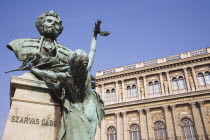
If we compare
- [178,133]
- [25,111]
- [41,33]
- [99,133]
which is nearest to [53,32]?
[41,33]

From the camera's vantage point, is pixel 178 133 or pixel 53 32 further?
pixel 178 133

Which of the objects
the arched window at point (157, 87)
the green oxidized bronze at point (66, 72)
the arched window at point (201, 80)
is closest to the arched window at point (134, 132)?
the arched window at point (157, 87)

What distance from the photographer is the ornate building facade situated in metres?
21.0

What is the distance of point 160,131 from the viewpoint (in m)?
21.9

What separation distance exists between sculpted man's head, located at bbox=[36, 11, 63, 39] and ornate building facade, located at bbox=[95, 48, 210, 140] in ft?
60.9

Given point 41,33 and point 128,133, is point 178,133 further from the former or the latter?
point 41,33

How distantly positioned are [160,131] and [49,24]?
71.0ft

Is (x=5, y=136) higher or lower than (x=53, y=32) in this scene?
lower

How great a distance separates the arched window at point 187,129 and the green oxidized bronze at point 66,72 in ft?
68.7

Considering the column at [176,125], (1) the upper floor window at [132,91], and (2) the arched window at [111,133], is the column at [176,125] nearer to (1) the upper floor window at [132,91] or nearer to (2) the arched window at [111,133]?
(1) the upper floor window at [132,91]

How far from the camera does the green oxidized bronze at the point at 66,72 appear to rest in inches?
77.1

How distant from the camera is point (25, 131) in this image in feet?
6.55

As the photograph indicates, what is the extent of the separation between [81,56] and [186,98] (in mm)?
22037

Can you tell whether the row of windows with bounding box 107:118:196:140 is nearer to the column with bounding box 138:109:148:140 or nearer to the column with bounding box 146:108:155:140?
the column with bounding box 146:108:155:140
